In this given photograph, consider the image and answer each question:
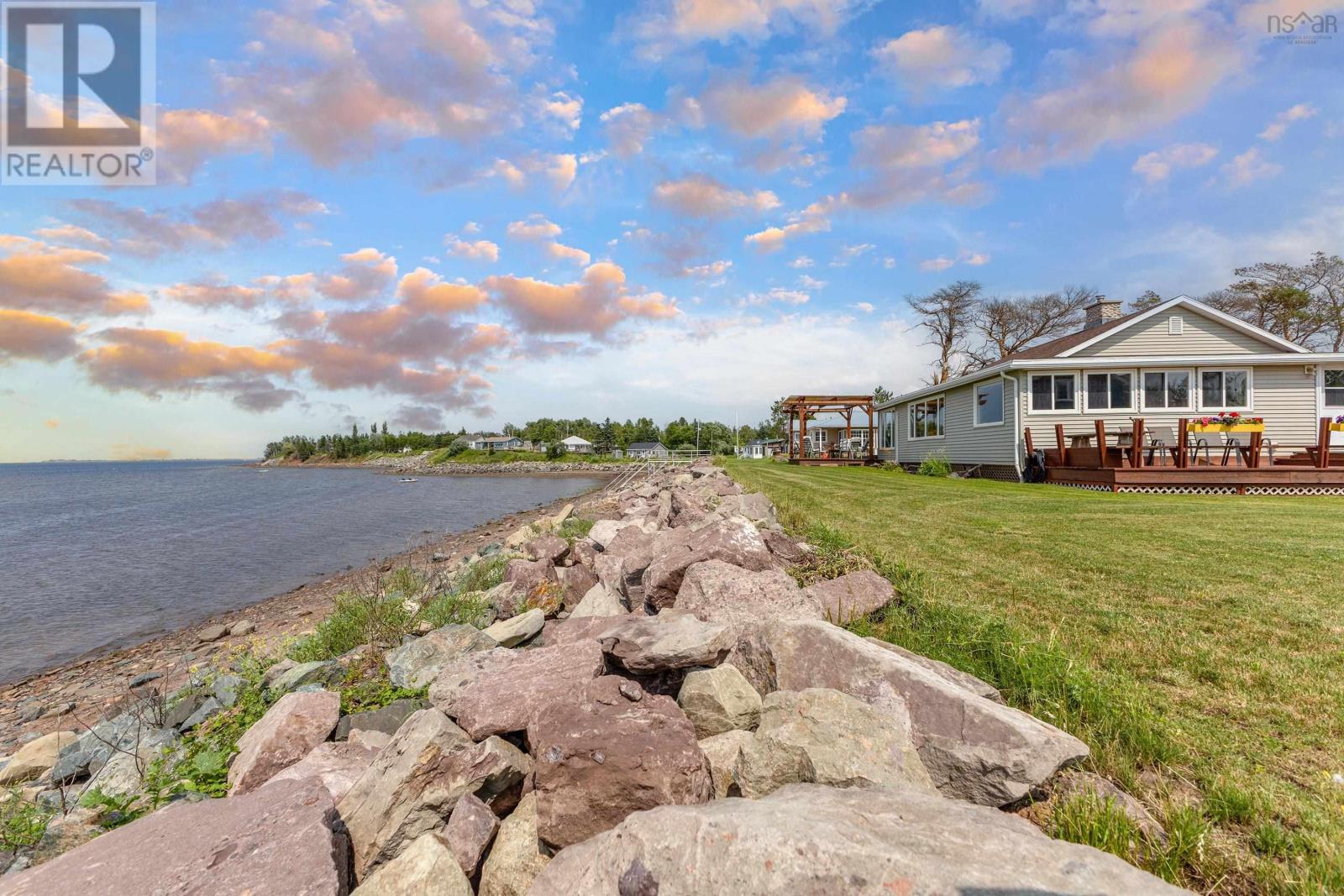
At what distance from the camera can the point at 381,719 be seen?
11.2 ft

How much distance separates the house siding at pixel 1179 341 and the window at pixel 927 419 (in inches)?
216

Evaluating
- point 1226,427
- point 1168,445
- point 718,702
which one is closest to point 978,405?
point 1168,445

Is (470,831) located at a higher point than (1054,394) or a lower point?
lower

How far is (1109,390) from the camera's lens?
640 inches

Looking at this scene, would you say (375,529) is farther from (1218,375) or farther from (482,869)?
(1218,375)

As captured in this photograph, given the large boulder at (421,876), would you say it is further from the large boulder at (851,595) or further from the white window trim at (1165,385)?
the white window trim at (1165,385)

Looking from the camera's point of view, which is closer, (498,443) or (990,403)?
(990,403)

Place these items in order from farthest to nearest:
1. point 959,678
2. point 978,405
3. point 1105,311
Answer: point 1105,311 → point 978,405 → point 959,678

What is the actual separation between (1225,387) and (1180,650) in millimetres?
18138

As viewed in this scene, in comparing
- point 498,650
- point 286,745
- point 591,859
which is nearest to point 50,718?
point 286,745

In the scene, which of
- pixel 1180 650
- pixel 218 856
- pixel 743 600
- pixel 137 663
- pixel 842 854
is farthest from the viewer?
pixel 137 663

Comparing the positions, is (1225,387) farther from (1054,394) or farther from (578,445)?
(578,445)

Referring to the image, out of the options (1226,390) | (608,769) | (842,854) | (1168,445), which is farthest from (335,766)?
(1226,390)

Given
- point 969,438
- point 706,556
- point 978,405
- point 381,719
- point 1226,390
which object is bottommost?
point 381,719
